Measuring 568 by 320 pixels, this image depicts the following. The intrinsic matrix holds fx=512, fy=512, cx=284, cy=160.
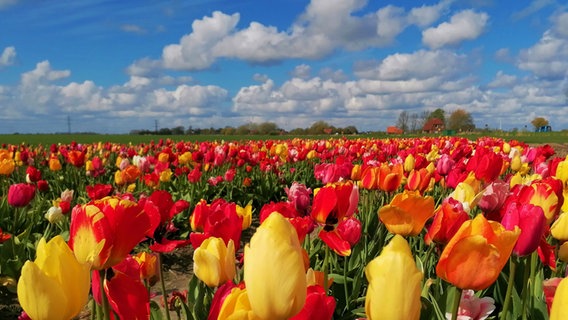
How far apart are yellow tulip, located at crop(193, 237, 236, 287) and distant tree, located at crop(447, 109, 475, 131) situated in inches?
3380

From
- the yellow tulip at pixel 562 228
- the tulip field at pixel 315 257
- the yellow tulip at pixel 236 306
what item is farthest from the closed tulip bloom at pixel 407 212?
the yellow tulip at pixel 236 306

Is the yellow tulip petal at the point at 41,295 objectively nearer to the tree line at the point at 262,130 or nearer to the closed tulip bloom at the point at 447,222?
the closed tulip bloom at the point at 447,222

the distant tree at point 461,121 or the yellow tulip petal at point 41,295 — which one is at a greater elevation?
the distant tree at point 461,121

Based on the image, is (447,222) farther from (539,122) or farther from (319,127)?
(539,122)

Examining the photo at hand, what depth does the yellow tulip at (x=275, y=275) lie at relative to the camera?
37.2 inches

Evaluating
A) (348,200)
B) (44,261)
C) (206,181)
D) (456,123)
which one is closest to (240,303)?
(44,261)

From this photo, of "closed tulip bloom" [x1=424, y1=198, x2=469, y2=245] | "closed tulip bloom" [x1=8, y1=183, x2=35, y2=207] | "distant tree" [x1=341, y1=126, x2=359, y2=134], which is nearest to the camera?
"closed tulip bloom" [x1=424, y1=198, x2=469, y2=245]

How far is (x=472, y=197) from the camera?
2.62m

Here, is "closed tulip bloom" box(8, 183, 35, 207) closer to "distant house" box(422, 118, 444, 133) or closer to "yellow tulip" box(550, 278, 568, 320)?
"yellow tulip" box(550, 278, 568, 320)

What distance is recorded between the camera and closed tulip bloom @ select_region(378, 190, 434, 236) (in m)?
2.15

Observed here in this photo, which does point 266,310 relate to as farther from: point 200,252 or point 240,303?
point 200,252

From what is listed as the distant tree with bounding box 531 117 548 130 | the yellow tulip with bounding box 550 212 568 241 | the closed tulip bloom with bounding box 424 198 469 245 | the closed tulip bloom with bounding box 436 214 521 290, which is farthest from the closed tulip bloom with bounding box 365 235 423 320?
the distant tree with bounding box 531 117 548 130

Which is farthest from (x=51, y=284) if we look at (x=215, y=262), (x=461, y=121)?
(x=461, y=121)

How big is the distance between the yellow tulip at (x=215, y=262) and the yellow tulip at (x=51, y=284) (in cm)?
47
